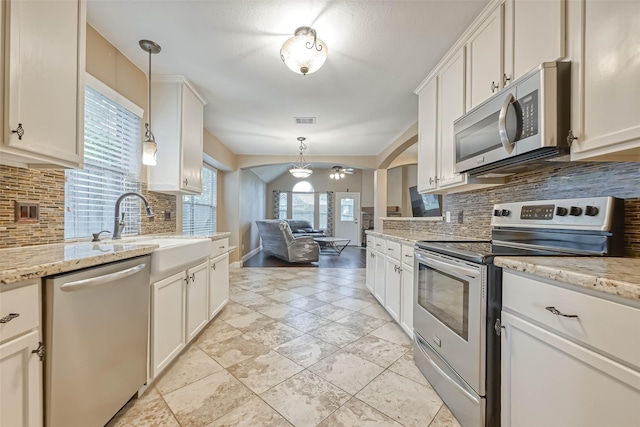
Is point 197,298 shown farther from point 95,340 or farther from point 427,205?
point 427,205

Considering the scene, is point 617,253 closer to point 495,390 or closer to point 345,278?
point 495,390

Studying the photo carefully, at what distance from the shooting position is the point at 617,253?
1.20 meters

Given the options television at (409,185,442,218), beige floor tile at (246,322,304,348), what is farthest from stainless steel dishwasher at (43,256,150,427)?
television at (409,185,442,218)

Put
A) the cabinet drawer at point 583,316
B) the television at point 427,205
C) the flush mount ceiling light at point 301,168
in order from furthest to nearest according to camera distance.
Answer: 1. the television at point 427,205
2. the flush mount ceiling light at point 301,168
3. the cabinet drawer at point 583,316

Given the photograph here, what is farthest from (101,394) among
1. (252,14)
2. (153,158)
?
(252,14)

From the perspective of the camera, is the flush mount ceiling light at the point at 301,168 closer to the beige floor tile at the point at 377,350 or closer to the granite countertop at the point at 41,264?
the beige floor tile at the point at 377,350

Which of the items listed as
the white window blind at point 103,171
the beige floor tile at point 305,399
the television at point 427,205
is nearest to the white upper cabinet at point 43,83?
the white window blind at point 103,171

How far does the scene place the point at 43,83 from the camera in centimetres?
130

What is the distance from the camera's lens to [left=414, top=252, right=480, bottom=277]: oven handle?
1.33m

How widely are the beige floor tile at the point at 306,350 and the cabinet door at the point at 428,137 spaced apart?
170 cm

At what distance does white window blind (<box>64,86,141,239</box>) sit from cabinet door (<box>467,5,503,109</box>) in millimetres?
2713

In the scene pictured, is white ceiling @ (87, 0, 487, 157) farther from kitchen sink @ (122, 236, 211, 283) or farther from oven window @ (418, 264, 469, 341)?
oven window @ (418, 264, 469, 341)

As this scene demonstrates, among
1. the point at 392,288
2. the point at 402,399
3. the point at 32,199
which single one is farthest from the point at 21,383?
the point at 392,288

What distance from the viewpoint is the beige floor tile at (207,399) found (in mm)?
1484
